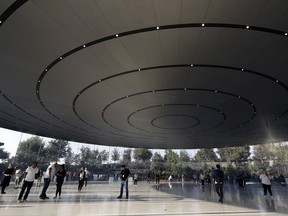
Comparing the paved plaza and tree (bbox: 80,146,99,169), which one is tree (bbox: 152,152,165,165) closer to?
tree (bbox: 80,146,99,169)

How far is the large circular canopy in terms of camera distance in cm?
792

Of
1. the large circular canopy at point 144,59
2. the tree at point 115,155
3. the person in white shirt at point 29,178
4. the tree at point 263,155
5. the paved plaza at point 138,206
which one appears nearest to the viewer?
the paved plaza at point 138,206

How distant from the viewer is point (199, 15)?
799cm

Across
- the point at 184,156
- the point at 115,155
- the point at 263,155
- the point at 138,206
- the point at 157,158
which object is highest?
the point at 263,155

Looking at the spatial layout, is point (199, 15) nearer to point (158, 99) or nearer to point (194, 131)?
point (158, 99)

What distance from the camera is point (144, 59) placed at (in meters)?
11.2

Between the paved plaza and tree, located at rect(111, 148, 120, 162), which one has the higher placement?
tree, located at rect(111, 148, 120, 162)

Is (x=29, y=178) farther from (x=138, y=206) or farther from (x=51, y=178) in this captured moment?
(x=138, y=206)

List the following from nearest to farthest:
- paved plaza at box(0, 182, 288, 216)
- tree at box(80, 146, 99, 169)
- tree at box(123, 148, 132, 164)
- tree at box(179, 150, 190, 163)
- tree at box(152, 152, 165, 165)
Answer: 1. paved plaza at box(0, 182, 288, 216)
2. tree at box(80, 146, 99, 169)
3. tree at box(123, 148, 132, 164)
4. tree at box(179, 150, 190, 163)
5. tree at box(152, 152, 165, 165)

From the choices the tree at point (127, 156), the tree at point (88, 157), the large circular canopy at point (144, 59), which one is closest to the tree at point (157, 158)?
the tree at point (127, 156)

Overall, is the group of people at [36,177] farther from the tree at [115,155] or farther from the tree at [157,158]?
the tree at [157,158]

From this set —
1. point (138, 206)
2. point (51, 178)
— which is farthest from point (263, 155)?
point (51, 178)

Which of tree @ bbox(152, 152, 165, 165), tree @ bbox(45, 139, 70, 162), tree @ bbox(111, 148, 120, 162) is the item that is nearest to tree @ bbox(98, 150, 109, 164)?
tree @ bbox(111, 148, 120, 162)

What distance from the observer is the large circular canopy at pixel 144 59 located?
792cm
